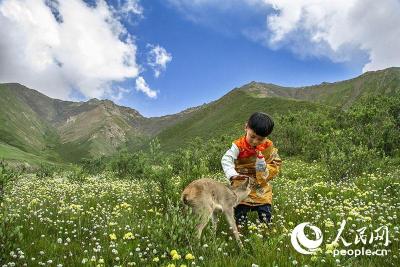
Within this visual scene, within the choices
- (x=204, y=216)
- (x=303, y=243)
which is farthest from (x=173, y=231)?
(x=303, y=243)

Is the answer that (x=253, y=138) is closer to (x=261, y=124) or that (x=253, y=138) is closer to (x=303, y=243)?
(x=261, y=124)

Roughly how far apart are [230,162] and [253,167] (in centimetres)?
76

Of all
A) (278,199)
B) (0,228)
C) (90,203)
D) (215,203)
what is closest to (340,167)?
(278,199)

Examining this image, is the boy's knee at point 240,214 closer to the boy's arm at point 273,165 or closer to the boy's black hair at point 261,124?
the boy's arm at point 273,165

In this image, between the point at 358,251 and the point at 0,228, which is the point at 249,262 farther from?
the point at 0,228

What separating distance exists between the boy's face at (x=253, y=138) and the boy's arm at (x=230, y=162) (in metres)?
0.36

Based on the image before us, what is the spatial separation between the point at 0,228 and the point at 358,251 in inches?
207

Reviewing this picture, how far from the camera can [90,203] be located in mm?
11070

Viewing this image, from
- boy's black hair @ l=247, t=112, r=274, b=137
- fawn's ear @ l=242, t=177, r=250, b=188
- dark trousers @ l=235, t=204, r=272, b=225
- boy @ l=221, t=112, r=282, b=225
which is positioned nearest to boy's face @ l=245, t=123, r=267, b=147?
boy @ l=221, t=112, r=282, b=225

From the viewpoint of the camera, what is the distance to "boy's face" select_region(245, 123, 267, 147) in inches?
327

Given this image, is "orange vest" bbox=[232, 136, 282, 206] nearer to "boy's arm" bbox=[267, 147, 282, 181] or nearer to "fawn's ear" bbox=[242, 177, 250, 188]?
"boy's arm" bbox=[267, 147, 282, 181]

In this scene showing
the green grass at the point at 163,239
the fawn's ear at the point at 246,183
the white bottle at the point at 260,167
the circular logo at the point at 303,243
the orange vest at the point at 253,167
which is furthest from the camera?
the orange vest at the point at 253,167

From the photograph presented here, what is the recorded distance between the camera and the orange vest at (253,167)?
877 centimetres

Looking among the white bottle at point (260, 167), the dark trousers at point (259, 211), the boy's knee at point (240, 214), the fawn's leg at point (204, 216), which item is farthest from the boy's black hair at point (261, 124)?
the fawn's leg at point (204, 216)
